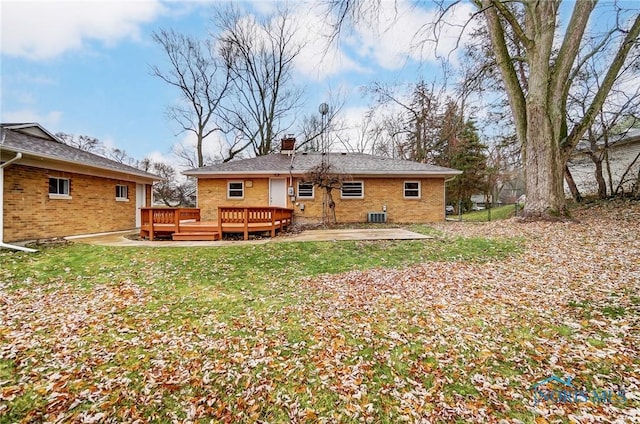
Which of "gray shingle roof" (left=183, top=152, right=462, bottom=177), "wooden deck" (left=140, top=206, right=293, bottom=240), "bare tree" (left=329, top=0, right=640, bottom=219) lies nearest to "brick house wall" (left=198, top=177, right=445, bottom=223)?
"gray shingle roof" (left=183, top=152, right=462, bottom=177)

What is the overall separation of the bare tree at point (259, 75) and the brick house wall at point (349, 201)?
10776 mm

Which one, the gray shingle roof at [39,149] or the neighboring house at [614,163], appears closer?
the gray shingle roof at [39,149]

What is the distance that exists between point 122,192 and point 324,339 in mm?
12641

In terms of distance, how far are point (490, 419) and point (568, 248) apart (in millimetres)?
5979

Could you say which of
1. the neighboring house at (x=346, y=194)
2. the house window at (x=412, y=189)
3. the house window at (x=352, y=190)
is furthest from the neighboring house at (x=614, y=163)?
the house window at (x=352, y=190)

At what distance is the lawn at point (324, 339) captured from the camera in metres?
2.27

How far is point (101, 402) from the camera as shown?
7.61ft

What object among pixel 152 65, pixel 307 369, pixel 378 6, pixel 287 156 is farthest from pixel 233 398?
pixel 152 65

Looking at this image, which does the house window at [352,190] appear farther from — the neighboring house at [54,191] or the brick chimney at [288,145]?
the neighboring house at [54,191]

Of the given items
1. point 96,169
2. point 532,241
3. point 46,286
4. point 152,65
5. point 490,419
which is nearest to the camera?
point 490,419

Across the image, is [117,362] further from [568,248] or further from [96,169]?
[96,169]

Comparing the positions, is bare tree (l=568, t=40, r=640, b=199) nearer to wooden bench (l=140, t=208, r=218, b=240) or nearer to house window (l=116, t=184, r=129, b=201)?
wooden bench (l=140, t=208, r=218, b=240)

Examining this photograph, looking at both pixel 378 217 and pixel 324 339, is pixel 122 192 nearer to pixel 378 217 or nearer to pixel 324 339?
pixel 378 217

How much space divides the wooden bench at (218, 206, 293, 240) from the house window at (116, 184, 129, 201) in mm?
5869
